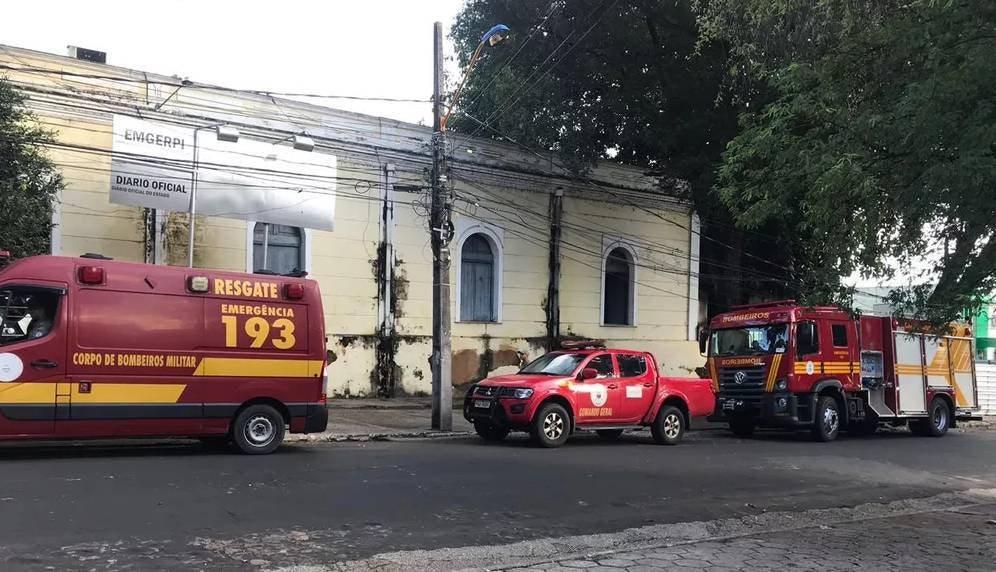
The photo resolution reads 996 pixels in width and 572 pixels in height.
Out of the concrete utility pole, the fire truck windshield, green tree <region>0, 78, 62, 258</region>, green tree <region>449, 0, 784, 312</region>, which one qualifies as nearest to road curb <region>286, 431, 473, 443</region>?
the concrete utility pole

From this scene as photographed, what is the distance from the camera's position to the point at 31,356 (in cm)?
1012

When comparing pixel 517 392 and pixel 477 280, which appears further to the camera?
pixel 477 280

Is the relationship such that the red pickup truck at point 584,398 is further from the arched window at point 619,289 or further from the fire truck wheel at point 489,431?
the arched window at point 619,289

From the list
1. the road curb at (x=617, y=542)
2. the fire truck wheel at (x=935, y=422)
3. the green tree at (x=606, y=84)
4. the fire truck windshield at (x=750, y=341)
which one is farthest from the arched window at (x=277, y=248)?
the fire truck wheel at (x=935, y=422)

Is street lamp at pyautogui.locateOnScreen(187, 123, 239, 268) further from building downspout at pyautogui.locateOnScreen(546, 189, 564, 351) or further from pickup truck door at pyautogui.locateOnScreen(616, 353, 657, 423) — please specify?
building downspout at pyautogui.locateOnScreen(546, 189, 564, 351)

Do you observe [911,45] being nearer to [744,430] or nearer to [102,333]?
[102,333]

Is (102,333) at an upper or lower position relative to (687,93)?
lower

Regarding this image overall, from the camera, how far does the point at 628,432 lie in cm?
1748

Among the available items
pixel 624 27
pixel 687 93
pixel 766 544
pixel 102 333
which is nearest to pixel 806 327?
pixel 687 93

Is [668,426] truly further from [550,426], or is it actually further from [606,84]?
[606,84]

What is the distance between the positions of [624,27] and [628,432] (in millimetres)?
10764

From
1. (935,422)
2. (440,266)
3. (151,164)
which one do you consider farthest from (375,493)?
(935,422)

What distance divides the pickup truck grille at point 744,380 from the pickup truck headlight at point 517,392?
246 inches

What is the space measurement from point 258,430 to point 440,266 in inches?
212
